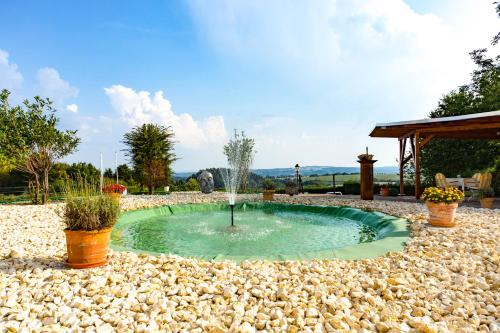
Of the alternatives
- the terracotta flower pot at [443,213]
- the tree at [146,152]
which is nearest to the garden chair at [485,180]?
the terracotta flower pot at [443,213]

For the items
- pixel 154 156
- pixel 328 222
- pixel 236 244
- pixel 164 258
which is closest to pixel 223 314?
pixel 164 258

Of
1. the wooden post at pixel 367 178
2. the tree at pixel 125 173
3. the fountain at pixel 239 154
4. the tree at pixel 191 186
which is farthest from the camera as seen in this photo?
the tree at pixel 125 173

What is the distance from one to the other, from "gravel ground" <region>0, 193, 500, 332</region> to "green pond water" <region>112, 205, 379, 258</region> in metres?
0.75

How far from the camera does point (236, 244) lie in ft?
16.6

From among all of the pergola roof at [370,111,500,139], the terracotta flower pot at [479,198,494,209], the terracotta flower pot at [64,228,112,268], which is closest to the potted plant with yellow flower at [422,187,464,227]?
the terracotta flower pot at [479,198,494,209]

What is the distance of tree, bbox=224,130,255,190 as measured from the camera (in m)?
14.9

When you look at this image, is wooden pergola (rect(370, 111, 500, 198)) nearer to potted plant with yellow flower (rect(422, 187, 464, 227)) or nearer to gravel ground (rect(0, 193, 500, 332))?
potted plant with yellow flower (rect(422, 187, 464, 227))

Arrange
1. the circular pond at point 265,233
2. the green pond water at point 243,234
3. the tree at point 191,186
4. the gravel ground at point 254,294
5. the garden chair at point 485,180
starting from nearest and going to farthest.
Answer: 1. the gravel ground at point 254,294
2. the circular pond at point 265,233
3. the green pond water at point 243,234
4. the garden chair at point 485,180
5. the tree at point 191,186

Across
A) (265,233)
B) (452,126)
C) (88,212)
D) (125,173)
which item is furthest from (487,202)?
(125,173)

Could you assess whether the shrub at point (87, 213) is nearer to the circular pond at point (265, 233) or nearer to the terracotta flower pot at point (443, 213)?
the circular pond at point (265, 233)

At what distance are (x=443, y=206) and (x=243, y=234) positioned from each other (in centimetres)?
355

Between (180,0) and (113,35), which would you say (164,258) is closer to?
(180,0)

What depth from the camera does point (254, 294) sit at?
100.0 inches

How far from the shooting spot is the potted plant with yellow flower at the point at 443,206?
514cm
